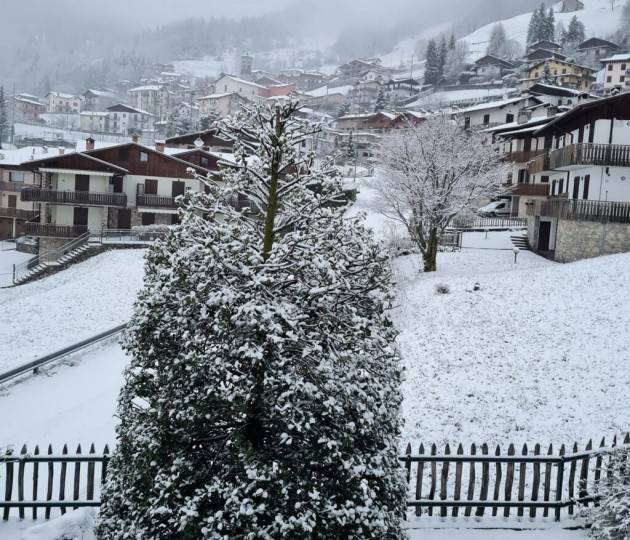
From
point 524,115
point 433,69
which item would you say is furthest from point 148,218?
point 433,69

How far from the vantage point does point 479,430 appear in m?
14.5

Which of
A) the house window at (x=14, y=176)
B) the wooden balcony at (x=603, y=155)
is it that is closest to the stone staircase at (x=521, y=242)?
the wooden balcony at (x=603, y=155)

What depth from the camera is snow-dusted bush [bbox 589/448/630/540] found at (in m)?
9.30

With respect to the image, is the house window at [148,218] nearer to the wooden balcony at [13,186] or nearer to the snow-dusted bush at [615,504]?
the wooden balcony at [13,186]

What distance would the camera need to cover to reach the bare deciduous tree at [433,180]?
103 ft

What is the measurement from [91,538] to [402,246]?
99.1 feet

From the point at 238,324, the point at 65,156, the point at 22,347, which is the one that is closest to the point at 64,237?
the point at 65,156

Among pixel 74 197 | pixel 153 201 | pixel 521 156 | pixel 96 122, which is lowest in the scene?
pixel 74 197

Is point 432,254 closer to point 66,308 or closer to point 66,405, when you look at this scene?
point 66,308

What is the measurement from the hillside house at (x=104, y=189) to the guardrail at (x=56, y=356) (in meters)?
→ 27.7

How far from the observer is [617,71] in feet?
373

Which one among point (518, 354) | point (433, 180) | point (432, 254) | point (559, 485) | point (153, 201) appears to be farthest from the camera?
point (153, 201)

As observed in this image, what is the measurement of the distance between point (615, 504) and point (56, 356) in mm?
17354

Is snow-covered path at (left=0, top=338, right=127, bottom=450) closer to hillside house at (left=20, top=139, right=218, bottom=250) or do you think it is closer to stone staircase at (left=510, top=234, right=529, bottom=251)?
stone staircase at (left=510, top=234, right=529, bottom=251)
